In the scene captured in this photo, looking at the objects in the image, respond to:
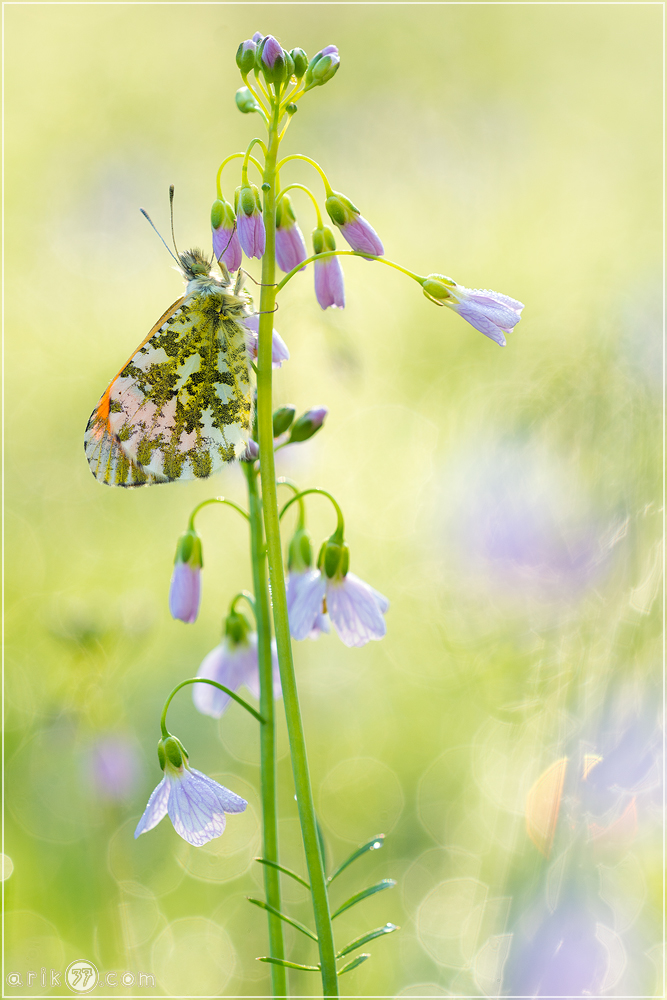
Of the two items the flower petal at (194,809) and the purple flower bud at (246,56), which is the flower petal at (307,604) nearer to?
the flower petal at (194,809)

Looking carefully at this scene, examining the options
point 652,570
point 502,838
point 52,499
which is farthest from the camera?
point 52,499

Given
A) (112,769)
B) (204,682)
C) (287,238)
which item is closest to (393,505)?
(112,769)

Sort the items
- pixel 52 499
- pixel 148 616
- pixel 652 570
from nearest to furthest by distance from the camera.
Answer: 1. pixel 652 570
2. pixel 148 616
3. pixel 52 499

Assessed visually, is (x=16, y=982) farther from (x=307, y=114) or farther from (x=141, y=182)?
(x=307, y=114)

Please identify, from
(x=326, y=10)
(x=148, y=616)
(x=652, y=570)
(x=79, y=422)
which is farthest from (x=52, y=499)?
(x=326, y=10)

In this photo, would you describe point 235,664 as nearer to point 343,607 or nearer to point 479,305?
point 343,607
